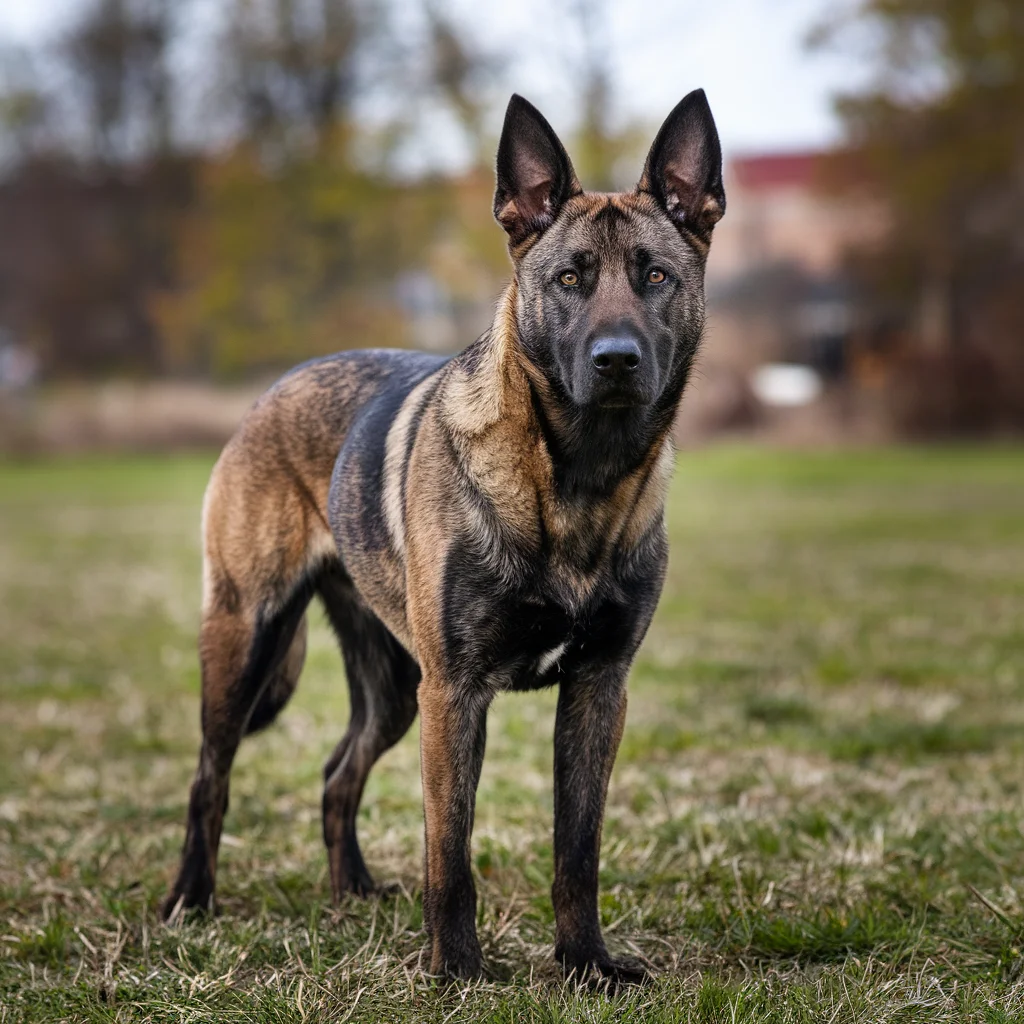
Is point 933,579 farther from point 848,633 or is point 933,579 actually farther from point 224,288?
point 224,288

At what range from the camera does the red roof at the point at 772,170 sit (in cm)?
5559

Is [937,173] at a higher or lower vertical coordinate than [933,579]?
higher

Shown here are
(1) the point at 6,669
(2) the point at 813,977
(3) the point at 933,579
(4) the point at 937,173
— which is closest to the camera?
(2) the point at 813,977

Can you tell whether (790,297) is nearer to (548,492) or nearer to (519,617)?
(548,492)

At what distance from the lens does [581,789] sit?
3.24m

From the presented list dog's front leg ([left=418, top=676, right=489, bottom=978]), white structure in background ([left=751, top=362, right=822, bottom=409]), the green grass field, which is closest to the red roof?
white structure in background ([left=751, top=362, right=822, bottom=409])

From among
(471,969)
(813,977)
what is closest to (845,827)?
(813,977)

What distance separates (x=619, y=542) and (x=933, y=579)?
25.6ft

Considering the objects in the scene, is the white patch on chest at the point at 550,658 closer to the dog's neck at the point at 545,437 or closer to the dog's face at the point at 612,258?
the dog's neck at the point at 545,437

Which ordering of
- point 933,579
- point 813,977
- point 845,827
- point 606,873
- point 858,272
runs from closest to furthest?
1. point 813,977
2. point 606,873
3. point 845,827
4. point 933,579
5. point 858,272

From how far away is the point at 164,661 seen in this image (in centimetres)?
756

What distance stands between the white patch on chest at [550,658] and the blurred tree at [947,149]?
89.5 ft

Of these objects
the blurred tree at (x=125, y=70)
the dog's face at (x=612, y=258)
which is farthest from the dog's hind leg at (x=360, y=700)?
the blurred tree at (x=125, y=70)

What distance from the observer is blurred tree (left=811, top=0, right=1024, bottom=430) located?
29734 mm
